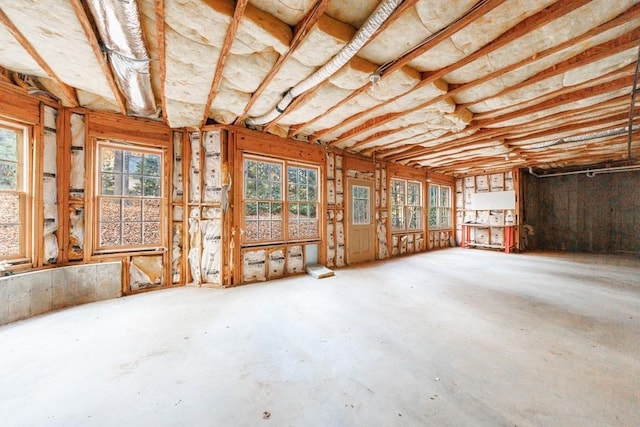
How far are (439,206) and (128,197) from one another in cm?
831

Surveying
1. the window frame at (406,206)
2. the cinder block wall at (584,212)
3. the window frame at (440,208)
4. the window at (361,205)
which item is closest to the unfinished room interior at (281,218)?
the window at (361,205)

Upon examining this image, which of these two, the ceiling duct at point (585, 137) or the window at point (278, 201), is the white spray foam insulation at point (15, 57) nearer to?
the window at point (278, 201)

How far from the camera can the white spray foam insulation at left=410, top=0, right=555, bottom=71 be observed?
5.70 ft

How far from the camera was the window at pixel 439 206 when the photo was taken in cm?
777

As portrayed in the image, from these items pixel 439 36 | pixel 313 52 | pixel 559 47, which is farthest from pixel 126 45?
pixel 559 47

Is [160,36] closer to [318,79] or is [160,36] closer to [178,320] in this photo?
[318,79]

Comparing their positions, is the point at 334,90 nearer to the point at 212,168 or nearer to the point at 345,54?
the point at 345,54

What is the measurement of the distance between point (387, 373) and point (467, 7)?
276 centimetres

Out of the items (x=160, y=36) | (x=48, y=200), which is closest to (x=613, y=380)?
(x=160, y=36)

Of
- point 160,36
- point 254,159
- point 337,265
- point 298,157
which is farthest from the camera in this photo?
point 337,265

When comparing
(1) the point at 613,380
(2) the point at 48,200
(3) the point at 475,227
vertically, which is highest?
(2) the point at 48,200

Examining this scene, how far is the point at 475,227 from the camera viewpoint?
7965 mm

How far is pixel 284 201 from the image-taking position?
445 cm

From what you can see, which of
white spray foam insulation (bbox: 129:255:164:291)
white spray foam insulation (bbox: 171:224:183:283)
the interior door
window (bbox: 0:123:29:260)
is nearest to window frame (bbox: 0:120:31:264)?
window (bbox: 0:123:29:260)
